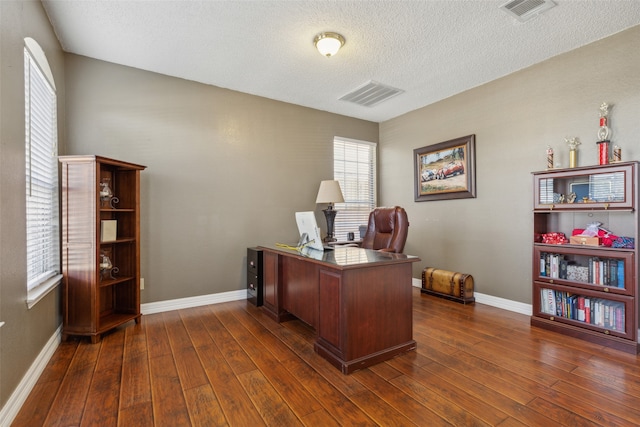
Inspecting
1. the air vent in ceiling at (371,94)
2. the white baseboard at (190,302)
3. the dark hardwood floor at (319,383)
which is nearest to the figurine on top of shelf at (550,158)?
the dark hardwood floor at (319,383)

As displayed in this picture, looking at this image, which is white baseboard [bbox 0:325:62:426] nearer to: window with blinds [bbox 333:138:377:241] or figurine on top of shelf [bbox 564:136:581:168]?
window with blinds [bbox 333:138:377:241]

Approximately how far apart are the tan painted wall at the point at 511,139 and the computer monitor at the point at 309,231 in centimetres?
214

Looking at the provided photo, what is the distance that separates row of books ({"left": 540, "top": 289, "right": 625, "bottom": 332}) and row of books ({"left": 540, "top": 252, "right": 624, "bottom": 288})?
0.15 metres

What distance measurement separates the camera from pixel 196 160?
11.7ft

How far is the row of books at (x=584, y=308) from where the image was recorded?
2449 mm

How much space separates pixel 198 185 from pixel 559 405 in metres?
3.64

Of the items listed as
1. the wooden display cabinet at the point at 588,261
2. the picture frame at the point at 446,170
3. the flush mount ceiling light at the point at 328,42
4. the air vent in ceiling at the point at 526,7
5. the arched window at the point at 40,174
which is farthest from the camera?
the picture frame at the point at 446,170

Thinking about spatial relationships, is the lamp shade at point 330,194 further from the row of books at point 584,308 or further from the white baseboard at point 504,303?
the row of books at point 584,308

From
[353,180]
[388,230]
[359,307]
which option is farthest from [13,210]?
[353,180]

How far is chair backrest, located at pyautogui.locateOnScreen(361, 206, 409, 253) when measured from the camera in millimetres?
3305

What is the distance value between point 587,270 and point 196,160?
4.06 meters

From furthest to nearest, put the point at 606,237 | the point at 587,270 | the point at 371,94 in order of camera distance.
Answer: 1. the point at 371,94
2. the point at 587,270
3. the point at 606,237

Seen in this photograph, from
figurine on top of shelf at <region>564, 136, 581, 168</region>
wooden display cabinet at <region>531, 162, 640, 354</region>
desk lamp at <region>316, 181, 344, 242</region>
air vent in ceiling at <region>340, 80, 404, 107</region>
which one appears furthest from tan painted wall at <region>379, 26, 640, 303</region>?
desk lamp at <region>316, 181, 344, 242</region>

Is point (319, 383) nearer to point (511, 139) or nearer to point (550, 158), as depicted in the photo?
point (550, 158)
